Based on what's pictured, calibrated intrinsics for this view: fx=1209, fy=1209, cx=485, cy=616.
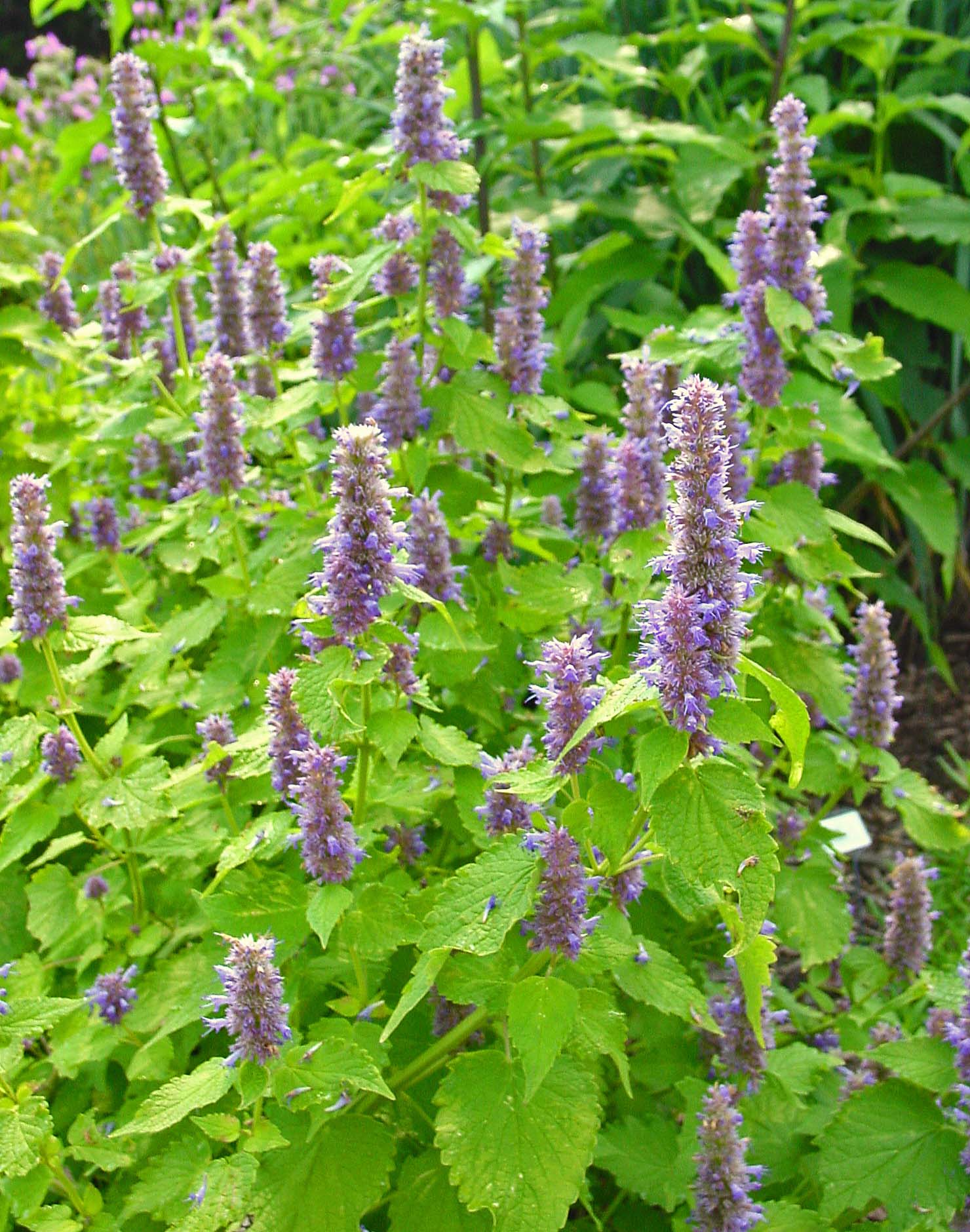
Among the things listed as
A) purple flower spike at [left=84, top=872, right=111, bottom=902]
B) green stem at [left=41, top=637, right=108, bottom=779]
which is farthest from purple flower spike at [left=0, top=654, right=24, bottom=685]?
purple flower spike at [left=84, top=872, right=111, bottom=902]

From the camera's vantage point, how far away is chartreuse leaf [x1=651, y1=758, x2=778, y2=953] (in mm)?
1519

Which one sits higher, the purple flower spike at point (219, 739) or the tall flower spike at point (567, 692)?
the tall flower spike at point (567, 692)

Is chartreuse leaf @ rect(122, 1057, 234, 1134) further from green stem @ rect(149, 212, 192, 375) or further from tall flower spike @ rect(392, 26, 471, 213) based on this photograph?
green stem @ rect(149, 212, 192, 375)

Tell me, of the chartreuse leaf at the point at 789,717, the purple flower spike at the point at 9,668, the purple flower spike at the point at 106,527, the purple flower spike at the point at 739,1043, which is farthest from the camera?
the purple flower spike at the point at 106,527

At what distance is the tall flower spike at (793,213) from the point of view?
8.65 ft

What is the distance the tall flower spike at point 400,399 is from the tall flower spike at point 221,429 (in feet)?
1.08

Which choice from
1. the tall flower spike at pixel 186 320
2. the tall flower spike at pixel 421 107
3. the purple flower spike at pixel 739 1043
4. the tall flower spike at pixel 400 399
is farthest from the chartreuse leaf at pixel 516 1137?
the tall flower spike at pixel 186 320

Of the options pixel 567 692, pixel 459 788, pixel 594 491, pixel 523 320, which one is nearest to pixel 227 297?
pixel 523 320

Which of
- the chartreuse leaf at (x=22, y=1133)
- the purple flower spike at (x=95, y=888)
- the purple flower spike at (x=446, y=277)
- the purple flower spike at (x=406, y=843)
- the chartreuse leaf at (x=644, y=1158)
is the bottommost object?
the chartreuse leaf at (x=644, y=1158)

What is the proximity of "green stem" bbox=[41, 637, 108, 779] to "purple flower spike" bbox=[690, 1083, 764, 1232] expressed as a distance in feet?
4.48

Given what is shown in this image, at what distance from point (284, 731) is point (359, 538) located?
0.42 m

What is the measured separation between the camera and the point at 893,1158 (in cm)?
215

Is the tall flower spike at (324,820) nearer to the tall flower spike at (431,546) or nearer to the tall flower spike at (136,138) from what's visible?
the tall flower spike at (431,546)

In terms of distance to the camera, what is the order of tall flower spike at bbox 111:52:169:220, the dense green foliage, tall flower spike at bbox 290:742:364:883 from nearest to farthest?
the dense green foliage
tall flower spike at bbox 290:742:364:883
tall flower spike at bbox 111:52:169:220
